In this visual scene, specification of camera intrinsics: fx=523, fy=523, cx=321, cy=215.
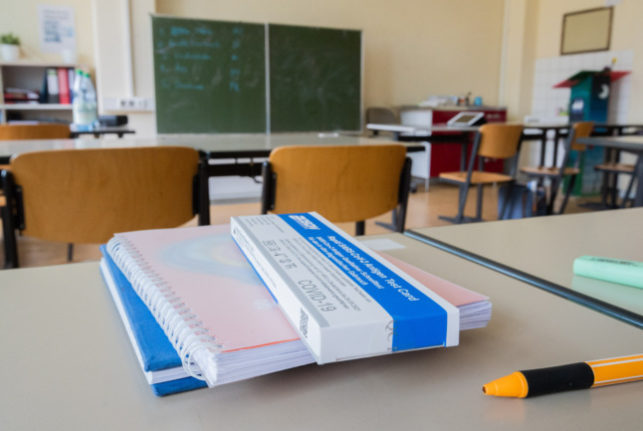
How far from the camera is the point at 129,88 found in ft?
16.6

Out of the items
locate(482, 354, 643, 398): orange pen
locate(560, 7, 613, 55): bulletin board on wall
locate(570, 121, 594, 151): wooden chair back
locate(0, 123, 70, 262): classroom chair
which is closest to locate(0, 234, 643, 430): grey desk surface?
locate(482, 354, 643, 398): orange pen

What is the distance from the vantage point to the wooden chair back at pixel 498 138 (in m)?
3.92

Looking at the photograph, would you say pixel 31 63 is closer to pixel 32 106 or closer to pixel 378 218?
pixel 32 106

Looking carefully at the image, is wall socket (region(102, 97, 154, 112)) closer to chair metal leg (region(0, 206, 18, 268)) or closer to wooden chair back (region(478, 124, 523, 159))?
wooden chair back (region(478, 124, 523, 159))

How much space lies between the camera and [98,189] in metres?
1.57

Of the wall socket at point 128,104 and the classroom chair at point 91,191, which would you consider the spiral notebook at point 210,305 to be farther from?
the wall socket at point 128,104

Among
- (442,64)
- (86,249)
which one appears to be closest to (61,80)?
(86,249)

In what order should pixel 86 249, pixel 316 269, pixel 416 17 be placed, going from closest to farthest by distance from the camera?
1. pixel 316 269
2. pixel 86 249
3. pixel 416 17

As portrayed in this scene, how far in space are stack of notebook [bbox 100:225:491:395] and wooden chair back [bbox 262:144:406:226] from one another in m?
1.22

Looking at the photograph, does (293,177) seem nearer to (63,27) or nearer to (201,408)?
(201,408)

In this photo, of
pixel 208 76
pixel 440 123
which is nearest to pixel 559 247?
pixel 208 76

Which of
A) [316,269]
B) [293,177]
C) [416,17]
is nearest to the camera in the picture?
[316,269]

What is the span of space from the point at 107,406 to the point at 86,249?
350 centimetres

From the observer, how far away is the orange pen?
1.12 ft
